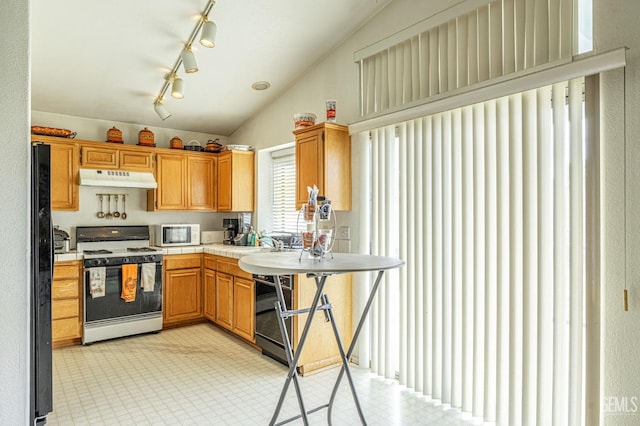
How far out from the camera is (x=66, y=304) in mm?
3818

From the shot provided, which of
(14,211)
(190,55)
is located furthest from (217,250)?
(14,211)

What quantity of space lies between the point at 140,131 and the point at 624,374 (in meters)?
5.16

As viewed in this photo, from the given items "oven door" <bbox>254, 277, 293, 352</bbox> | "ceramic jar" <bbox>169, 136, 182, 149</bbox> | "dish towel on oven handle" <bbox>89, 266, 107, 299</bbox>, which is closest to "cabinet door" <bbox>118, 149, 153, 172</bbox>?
"ceramic jar" <bbox>169, 136, 182, 149</bbox>

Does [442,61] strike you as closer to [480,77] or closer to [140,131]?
[480,77]

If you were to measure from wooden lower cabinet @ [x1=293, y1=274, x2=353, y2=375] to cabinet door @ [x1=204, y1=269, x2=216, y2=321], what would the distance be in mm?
1614

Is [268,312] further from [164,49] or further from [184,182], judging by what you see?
[164,49]

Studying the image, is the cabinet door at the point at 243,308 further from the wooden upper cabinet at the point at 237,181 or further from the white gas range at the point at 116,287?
the wooden upper cabinet at the point at 237,181

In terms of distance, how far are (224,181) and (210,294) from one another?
57.8 inches

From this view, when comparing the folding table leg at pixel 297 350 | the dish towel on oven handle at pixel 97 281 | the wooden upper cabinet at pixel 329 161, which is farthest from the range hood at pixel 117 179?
the folding table leg at pixel 297 350

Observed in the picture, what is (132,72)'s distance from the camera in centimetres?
368

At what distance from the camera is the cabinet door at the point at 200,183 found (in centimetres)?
492

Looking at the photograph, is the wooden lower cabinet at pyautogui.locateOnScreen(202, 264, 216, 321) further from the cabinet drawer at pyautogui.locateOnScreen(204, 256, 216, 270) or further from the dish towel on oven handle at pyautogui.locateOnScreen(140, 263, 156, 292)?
the dish towel on oven handle at pyautogui.locateOnScreen(140, 263, 156, 292)

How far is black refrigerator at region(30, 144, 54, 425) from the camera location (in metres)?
2.07

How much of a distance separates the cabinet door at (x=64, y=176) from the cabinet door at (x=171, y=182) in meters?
0.86
